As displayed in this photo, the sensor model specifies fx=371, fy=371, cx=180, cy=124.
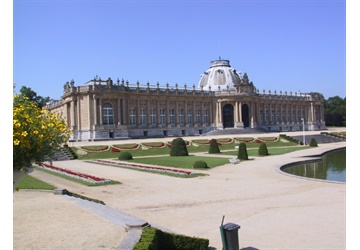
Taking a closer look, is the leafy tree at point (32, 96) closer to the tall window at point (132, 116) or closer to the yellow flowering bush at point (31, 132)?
the tall window at point (132, 116)

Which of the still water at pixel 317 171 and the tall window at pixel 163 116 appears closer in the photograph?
the still water at pixel 317 171

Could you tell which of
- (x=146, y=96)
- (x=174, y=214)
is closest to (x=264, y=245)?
(x=174, y=214)

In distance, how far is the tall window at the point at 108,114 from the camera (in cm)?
5860

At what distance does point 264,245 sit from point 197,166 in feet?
54.5

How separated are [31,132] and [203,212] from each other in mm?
6379

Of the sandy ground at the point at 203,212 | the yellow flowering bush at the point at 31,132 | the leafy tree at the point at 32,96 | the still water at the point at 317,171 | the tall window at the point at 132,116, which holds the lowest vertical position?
the still water at the point at 317,171

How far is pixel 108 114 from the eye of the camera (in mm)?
59000

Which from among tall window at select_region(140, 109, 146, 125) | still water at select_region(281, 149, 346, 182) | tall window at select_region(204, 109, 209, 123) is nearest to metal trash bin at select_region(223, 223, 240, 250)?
still water at select_region(281, 149, 346, 182)

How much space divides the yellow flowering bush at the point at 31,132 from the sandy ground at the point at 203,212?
A: 65.6 inches

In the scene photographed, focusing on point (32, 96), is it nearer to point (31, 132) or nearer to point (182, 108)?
point (182, 108)

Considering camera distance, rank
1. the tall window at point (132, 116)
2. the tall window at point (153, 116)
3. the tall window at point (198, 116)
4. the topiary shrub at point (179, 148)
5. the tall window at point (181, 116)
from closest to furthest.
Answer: the topiary shrub at point (179, 148)
the tall window at point (132, 116)
the tall window at point (153, 116)
the tall window at point (181, 116)
the tall window at point (198, 116)

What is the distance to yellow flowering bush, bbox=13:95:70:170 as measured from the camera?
8312 millimetres

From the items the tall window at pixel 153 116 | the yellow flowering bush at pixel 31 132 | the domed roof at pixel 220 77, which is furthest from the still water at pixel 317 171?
the domed roof at pixel 220 77
